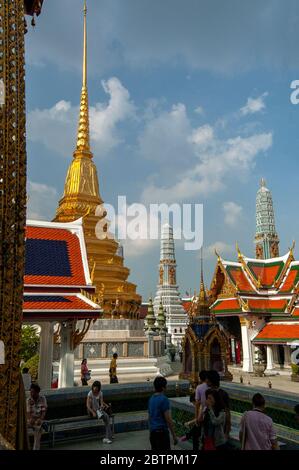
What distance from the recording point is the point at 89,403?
689 centimetres

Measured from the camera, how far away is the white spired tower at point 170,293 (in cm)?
4653

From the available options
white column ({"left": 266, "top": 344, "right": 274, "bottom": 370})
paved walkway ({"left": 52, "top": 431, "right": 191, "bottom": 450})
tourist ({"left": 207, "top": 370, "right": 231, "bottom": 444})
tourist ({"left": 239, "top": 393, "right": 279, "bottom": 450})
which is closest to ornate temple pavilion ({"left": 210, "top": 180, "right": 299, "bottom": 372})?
white column ({"left": 266, "top": 344, "right": 274, "bottom": 370})

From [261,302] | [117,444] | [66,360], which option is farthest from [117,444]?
[261,302]

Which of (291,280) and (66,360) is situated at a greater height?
(291,280)

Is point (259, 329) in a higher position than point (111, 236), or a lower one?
lower

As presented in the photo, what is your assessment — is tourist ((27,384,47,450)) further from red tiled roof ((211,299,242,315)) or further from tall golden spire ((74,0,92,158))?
tall golden spire ((74,0,92,158))

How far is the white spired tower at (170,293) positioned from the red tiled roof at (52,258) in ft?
95.1

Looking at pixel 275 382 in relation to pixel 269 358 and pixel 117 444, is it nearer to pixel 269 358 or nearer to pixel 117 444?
pixel 269 358

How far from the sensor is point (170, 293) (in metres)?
53.0

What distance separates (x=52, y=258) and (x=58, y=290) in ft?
6.11

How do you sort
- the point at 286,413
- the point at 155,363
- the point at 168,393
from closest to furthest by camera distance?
1. the point at 286,413
2. the point at 168,393
3. the point at 155,363
